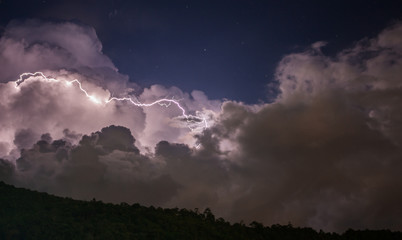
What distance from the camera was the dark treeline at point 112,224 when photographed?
3241cm

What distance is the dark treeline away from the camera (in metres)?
32.4

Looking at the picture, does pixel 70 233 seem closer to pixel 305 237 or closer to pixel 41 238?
pixel 41 238

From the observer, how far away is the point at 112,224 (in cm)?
3406

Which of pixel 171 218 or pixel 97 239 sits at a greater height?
pixel 171 218

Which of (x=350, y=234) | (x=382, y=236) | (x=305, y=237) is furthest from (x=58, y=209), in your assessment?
(x=382, y=236)

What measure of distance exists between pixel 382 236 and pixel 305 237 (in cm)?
900

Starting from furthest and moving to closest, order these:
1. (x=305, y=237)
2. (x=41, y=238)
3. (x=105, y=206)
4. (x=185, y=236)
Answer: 1. (x=305, y=237)
2. (x=105, y=206)
3. (x=185, y=236)
4. (x=41, y=238)

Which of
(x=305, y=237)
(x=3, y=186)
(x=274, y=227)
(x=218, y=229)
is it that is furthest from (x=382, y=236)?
(x=3, y=186)

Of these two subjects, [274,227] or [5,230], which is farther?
[274,227]

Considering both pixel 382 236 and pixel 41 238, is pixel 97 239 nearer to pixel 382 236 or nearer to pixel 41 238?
pixel 41 238

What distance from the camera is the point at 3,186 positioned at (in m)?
40.9

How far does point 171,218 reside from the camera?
126ft

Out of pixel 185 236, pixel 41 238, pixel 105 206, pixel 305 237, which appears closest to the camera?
pixel 41 238

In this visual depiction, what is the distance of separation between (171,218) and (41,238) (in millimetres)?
11755
